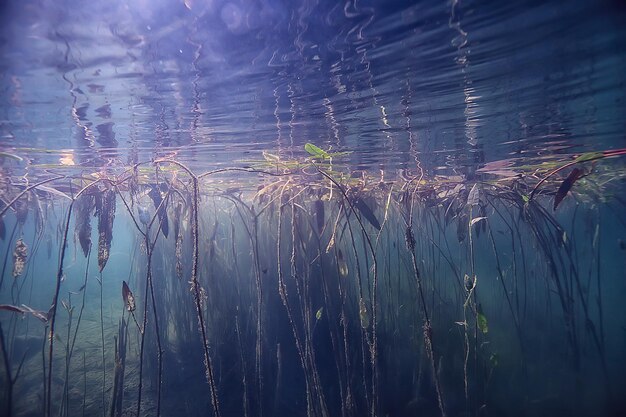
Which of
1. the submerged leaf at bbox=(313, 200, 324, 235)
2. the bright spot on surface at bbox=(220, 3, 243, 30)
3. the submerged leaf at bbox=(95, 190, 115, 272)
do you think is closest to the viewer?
the submerged leaf at bbox=(95, 190, 115, 272)

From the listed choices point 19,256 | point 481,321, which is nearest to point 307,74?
point 481,321

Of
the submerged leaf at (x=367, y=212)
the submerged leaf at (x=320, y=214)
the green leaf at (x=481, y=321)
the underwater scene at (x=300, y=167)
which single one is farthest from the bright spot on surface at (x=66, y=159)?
the green leaf at (x=481, y=321)

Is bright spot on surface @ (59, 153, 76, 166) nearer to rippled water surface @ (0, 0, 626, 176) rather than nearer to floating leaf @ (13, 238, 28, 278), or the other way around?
rippled water surface @ (0, 0, 626, 176)

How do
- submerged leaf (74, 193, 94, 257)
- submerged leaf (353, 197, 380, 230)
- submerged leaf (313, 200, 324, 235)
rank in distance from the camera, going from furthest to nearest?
submerged leaf (313, 200, 324, 235) < submerged leaf (353, 197, 380, 230) < submerged leaf (74, 193, 94, 257)

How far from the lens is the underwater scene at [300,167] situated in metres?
5.28

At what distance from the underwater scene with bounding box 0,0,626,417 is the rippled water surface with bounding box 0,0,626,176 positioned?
0.16 ft

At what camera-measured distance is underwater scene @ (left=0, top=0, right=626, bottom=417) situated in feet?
17.3

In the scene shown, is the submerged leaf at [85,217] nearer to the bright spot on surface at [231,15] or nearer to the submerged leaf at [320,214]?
the bright spot on surface at [231,15]

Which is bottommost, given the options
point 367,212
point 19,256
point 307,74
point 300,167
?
point 19,256

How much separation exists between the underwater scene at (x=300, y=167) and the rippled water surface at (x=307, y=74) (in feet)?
0.16

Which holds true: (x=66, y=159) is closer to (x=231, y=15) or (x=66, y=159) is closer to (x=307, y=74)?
(x=307, y=74)

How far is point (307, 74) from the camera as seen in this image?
704 centimetres

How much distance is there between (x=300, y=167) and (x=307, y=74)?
470 centimetres

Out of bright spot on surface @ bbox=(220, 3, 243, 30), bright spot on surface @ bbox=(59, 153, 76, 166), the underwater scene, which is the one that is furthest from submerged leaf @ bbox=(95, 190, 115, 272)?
bright spot on surface @ bbox=(59, 153, 76, 166)
